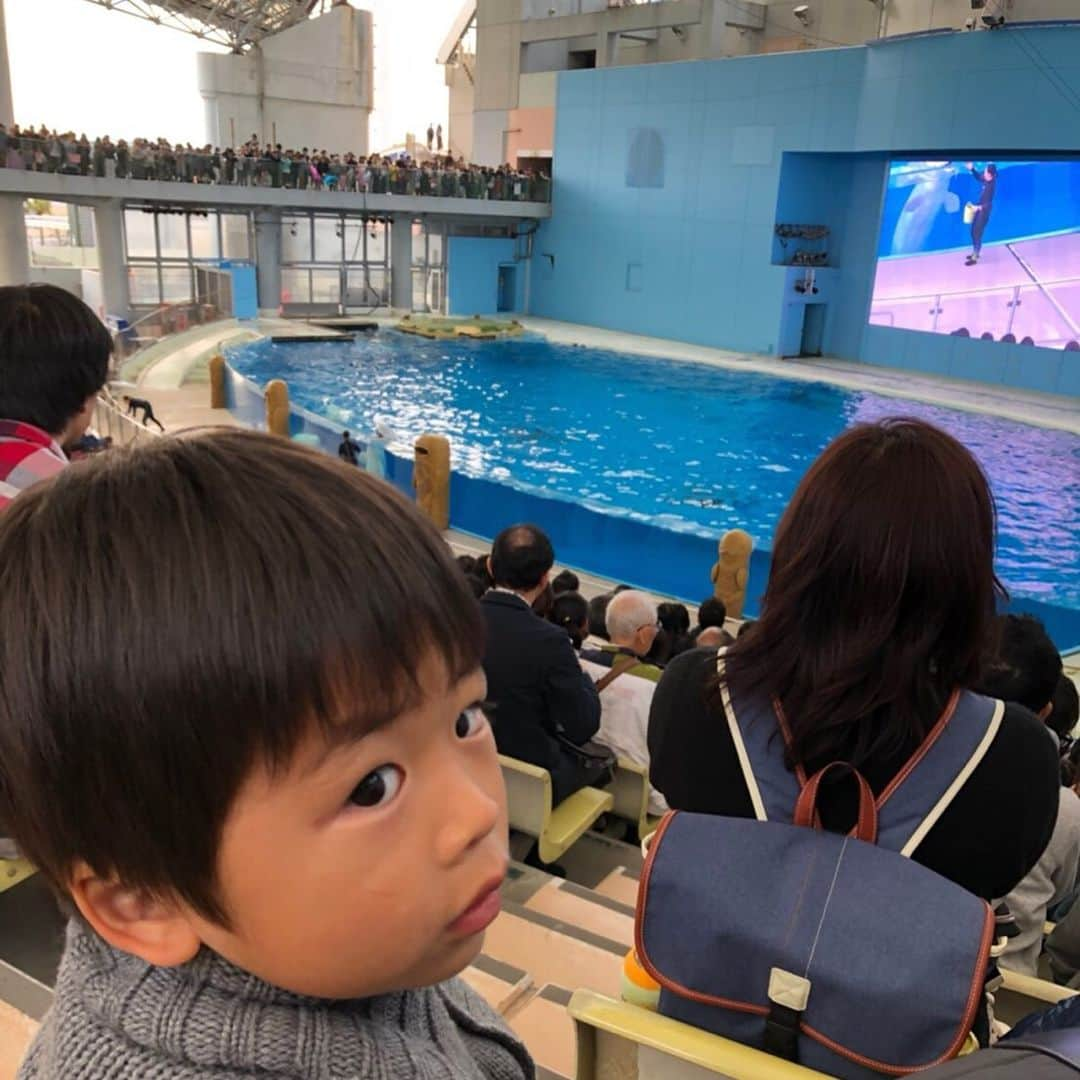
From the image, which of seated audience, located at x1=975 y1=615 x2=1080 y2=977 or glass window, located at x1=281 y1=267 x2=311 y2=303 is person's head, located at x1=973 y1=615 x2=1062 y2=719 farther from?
glass window, located at x1=281 y1=267 x2=311 y2=303

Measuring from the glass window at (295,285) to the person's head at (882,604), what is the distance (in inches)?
942

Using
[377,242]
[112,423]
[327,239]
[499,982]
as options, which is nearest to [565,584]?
[499,982]

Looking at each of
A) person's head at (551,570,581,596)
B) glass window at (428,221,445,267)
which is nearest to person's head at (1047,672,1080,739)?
person's head at (551,570,581,596)

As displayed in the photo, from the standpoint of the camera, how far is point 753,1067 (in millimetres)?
1180

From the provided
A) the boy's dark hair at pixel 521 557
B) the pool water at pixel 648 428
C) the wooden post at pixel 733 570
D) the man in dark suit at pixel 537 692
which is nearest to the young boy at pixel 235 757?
the man in dark suit at pixel 537 692

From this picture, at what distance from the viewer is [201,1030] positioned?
674 millimetres

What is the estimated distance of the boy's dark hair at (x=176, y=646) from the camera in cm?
63

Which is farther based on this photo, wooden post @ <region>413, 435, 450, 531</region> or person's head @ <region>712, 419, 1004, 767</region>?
wooden post @ <region>413, 435, 450, 531</region>

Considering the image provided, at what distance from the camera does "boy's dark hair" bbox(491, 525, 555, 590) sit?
332 centimetres

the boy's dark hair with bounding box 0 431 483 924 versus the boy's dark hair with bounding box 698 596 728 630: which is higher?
the boy's dark hair with bounding box 0 431 483 924

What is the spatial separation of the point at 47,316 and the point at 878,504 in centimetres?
186

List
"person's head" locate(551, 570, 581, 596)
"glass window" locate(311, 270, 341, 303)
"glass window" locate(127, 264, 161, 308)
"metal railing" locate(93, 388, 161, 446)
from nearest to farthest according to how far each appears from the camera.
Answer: "person's head" locate(551, 570, 581, 596) < "metal railing" locate(93, 388, 161, 446) < "glass window" locate(127, 264, 161, 308) < "glass window" locate(311, 270, 341, 303)

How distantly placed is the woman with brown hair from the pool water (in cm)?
718

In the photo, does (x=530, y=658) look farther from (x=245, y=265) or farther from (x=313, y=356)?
(x=245, y=265)
